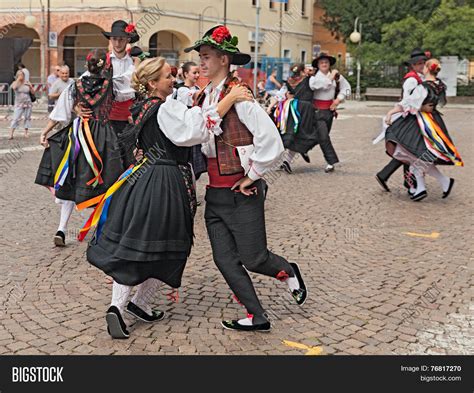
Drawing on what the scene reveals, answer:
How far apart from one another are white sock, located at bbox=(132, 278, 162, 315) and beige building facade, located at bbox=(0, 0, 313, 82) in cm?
2550

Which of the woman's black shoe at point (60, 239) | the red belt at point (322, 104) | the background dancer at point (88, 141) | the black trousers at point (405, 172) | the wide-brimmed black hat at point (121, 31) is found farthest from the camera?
the red belt at point (322, 104)

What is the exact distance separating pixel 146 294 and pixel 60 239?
7.11ft

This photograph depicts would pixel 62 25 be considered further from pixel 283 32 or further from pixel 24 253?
pixel 24 253

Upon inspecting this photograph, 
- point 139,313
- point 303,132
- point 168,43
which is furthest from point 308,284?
point 168,43

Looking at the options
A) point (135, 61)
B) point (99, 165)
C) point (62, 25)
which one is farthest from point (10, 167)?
point (62, 25)

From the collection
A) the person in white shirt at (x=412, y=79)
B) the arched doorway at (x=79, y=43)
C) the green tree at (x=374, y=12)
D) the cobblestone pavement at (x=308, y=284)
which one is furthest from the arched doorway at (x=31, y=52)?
the person in white shirt at (x=412, y=79)

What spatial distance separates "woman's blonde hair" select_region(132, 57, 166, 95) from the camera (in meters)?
4.20

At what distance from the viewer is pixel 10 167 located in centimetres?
1132

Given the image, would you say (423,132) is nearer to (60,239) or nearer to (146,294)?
(60,239)

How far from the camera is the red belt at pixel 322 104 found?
11.4 m

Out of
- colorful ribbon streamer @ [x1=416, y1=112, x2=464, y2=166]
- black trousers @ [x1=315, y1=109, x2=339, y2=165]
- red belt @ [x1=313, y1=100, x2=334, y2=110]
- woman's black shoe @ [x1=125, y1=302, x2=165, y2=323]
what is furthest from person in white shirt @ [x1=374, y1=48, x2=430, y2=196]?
woman's black shoe @ [x1=125, y1=302, x2=165, y2=323]

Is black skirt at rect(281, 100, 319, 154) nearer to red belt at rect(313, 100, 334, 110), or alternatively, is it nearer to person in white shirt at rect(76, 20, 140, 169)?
red belt at rect(313, 100, 334, 110)

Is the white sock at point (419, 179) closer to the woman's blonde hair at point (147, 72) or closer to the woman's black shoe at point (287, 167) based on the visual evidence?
the woman's black shoe at point (287, 167)

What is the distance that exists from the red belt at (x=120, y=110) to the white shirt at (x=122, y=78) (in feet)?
0.15
